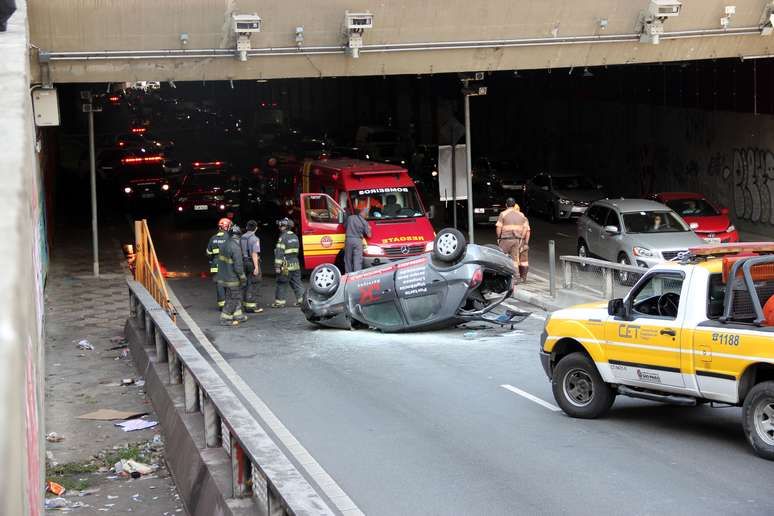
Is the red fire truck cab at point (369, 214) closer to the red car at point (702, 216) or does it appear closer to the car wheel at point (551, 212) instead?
the red car at point (702, 216)

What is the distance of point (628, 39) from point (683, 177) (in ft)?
40.1

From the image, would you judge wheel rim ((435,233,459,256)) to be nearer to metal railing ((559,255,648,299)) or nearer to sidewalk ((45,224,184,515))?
metal railing ((559,255,648,299))

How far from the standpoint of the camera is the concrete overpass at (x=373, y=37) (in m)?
21.6

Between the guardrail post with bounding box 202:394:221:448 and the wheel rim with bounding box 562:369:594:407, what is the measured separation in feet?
13.9

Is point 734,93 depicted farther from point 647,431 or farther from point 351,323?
point 647,431

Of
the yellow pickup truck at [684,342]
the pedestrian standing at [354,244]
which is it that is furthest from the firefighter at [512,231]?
the yellow pickup truck at [684,342]

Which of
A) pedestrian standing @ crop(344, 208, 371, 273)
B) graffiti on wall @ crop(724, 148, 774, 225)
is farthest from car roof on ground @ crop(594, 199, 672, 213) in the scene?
graffiti on wall @ crop(724, 148, 774, 225)

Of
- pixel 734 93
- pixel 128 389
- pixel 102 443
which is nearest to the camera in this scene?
pixel 102 443

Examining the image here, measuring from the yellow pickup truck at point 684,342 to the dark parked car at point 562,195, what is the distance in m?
22.7

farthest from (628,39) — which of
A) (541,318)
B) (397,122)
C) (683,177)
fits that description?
(397,122)

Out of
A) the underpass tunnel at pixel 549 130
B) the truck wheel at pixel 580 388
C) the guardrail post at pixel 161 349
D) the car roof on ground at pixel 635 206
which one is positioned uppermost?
the underpass tunnel at pixel 549 130

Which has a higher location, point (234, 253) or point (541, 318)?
point (234, 253)

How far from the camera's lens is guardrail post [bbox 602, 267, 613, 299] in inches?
711

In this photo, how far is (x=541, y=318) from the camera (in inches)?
774
